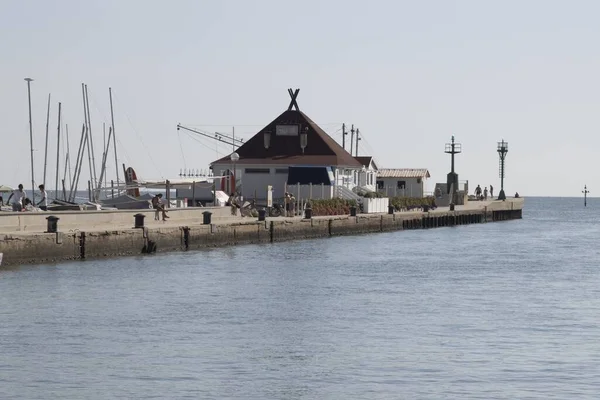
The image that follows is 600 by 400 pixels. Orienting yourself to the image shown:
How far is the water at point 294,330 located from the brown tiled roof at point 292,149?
4212cm

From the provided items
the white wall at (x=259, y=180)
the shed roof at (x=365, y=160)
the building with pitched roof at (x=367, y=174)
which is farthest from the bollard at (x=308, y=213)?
the shed roof at (x=365, y=160)

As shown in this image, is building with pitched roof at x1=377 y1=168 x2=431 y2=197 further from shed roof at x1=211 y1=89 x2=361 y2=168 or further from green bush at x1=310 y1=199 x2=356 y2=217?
green bush at x1=310 y1=199 x2=356 y2=217

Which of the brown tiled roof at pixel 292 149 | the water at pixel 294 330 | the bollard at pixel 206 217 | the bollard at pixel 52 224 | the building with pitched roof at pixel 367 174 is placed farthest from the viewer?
the building with pitched roof at pixel 367 174

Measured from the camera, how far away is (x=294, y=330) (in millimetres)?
32750

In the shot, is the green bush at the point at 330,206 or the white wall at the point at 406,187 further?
the white wall at the point at 406,187

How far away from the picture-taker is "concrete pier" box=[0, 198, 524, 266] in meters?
48.7

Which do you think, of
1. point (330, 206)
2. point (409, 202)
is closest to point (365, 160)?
point (409, 202)

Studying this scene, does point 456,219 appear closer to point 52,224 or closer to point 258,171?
point 258,171

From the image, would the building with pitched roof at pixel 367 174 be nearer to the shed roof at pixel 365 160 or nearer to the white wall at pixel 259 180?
the shed roof at pixel 365 160

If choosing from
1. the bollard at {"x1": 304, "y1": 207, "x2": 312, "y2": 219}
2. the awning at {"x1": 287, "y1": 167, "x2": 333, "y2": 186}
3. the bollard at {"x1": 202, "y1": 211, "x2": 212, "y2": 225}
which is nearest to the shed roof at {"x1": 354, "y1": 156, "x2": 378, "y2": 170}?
the awning at {"x1": 287, "y1": 167, "x2": 333, "y2": 186}

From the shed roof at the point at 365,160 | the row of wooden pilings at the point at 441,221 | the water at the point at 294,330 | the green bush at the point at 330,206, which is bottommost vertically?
the water at the point at 294,330

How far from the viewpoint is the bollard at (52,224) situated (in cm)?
4959

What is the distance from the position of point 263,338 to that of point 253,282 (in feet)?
49.1

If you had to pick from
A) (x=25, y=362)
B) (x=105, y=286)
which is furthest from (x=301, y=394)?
(x=105, y=286)
